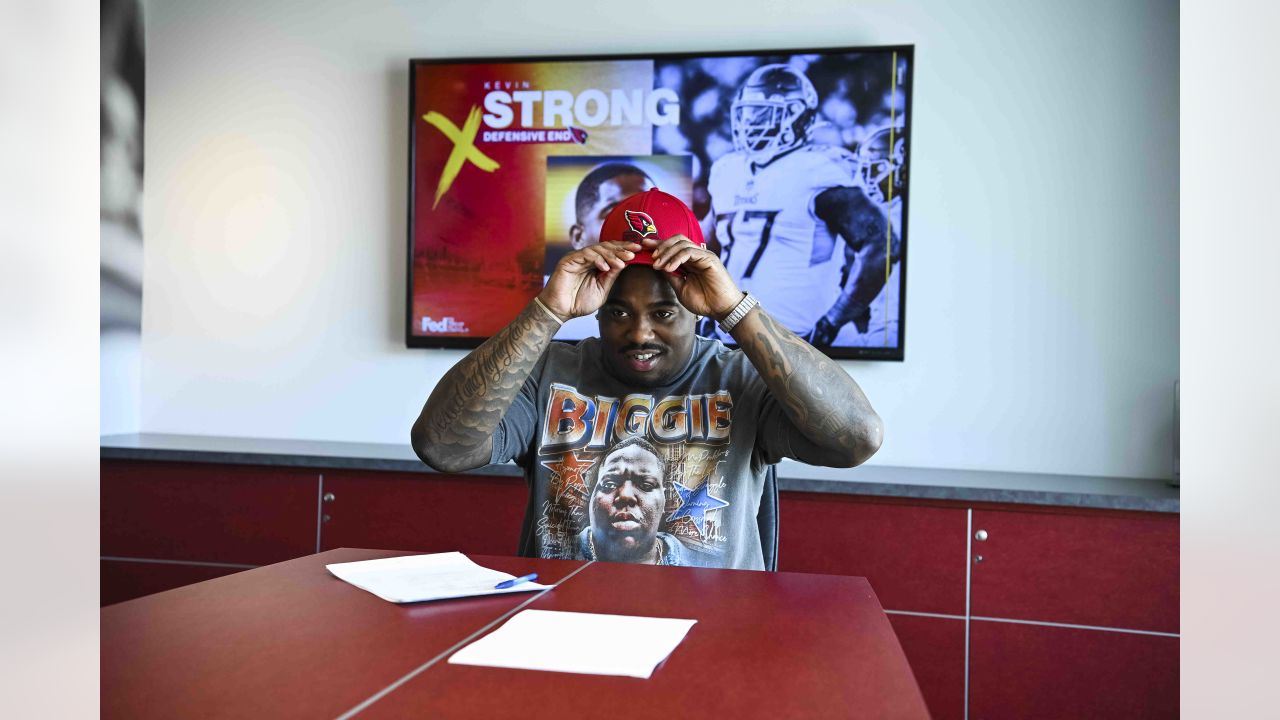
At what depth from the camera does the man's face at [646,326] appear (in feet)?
6.46

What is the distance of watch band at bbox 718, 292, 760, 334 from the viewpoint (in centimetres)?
192

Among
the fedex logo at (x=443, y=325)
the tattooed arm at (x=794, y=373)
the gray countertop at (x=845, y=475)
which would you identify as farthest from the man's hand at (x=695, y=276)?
the fedex logo at (x=443, y=325)

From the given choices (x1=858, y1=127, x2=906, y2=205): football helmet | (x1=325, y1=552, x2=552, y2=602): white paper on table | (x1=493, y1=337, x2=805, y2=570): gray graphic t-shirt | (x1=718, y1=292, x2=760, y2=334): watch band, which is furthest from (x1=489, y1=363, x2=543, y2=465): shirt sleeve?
(x1=858, y1=127, x2=906, y2=205): football helmet

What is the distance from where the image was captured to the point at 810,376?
6.05ft

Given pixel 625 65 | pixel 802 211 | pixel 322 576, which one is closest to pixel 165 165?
pixel 625 65

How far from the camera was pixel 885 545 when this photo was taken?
268cm

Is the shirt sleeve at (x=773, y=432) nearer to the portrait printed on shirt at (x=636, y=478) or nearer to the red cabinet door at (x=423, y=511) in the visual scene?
the portrait printed on shirt at (x=636, y=478)

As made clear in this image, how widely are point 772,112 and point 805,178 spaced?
0.25 metres

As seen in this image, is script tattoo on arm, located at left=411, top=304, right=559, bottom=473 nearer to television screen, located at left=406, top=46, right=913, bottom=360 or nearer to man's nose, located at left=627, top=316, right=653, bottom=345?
man's nose, located at left=627, top=316, right=653, bottom=345

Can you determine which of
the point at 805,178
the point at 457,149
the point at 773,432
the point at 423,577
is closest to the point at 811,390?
the point at 773,432

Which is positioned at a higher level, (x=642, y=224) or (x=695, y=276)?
(x=642, y=224)

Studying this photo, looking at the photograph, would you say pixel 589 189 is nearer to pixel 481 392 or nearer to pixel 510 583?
pixel 481 392

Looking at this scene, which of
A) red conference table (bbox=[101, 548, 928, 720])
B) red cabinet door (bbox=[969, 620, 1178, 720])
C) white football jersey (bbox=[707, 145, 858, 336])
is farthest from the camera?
white football jersey (bbox=[707, 145, 858, 336])

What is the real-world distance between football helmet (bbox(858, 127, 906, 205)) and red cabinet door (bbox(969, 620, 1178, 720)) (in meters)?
1.37
